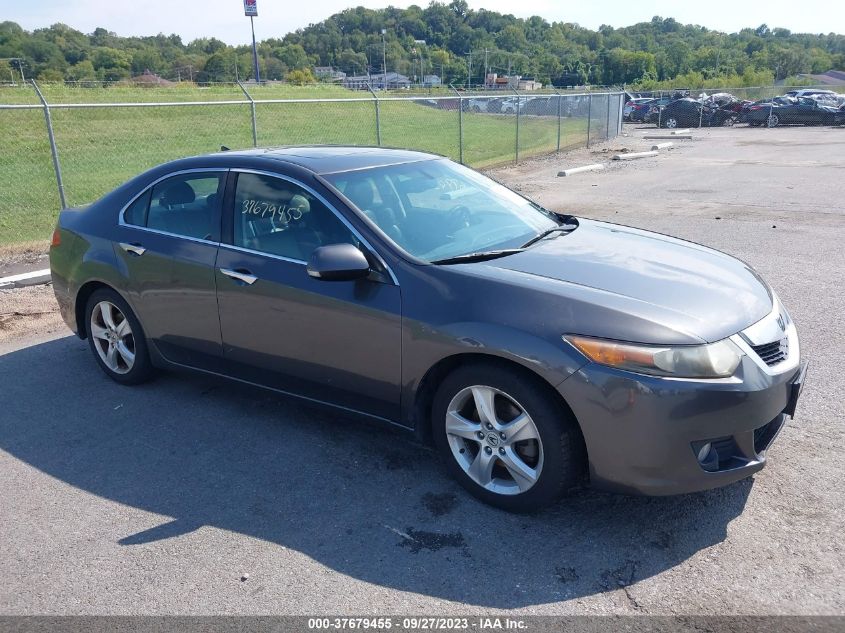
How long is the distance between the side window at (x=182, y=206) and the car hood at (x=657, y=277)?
191 centimetres

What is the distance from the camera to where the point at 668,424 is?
3.03m

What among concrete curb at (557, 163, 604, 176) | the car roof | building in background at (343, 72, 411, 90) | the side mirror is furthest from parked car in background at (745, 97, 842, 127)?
building in background at (343, 72, 411, 90)

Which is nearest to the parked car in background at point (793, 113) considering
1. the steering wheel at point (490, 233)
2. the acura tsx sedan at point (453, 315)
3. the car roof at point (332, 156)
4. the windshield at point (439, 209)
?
the acura tsx sedan at point (453, 315)

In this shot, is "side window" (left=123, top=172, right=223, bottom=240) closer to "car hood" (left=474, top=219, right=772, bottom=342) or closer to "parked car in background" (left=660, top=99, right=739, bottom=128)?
"car hood" (left=474, top=219, right=772, bottom=342)

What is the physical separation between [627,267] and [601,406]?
0.98 m

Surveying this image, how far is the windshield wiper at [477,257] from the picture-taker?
3.79m

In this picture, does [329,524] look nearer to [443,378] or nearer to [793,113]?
[443,378]

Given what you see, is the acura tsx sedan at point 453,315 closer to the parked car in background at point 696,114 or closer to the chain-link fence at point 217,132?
the chain-link fence at point 217,132

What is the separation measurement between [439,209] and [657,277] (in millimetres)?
1329

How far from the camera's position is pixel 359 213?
3.97 meters

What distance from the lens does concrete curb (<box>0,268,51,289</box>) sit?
7957 millimetres

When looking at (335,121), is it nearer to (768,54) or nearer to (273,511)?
(273,511)

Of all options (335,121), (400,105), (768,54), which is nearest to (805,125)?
(400,105)

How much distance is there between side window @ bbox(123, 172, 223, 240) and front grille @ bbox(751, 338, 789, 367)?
3085 mm
